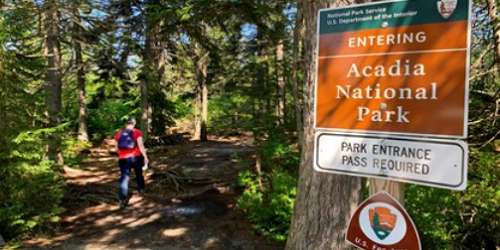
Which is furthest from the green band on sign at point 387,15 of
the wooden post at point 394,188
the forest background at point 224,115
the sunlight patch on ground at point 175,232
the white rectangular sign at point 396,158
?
the sunlight patch on ground at point 175,232

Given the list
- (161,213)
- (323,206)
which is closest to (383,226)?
(323,206)

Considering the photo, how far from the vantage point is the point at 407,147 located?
2.20m

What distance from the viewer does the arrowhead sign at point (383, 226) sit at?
2.16 m

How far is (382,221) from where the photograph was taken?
2262 millimetres

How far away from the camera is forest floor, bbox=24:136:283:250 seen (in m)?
7.80

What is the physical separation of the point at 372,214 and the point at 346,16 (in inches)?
42.8

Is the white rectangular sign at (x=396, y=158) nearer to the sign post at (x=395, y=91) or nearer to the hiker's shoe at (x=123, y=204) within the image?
the sign post at (x=395, y=91)

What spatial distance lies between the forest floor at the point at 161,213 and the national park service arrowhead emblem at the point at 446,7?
6.02 m

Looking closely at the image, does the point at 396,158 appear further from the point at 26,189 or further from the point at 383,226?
the point at 26,189

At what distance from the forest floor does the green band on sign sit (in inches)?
222

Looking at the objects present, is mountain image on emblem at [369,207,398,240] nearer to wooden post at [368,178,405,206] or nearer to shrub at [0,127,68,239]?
wooden post at [368,178,405,206]

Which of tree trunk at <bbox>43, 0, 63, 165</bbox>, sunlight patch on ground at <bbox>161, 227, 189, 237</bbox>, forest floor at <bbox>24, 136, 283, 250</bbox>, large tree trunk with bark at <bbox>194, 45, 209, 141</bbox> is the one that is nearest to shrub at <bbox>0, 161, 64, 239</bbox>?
forest floor at <bbox>24, 136, 283, 250</bbox>

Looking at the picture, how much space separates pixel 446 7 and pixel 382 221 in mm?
1100

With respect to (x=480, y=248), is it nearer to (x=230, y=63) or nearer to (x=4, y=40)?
(x=4, y=40)
